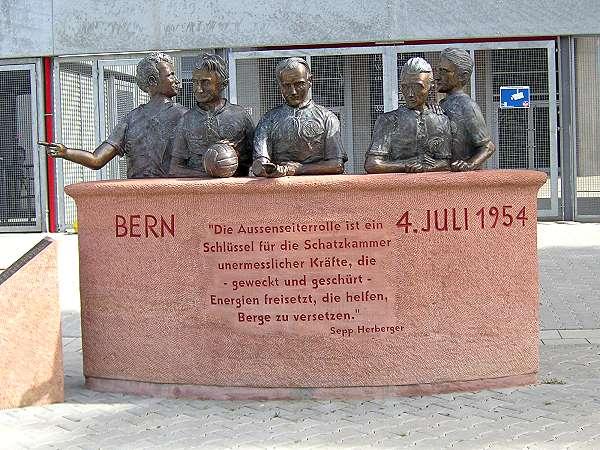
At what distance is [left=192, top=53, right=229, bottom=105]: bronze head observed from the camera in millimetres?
7246

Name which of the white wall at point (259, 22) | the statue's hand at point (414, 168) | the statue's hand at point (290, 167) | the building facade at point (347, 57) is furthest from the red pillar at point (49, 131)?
the statue's hand at point (414, 168)

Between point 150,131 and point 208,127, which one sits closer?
point 208,127

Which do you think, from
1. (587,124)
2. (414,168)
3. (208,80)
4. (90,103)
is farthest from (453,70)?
(90,103)

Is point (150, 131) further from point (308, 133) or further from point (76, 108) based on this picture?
point (76, 108)

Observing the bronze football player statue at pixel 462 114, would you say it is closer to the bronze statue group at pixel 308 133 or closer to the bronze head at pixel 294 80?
the bronze statue group at pixel 308 133

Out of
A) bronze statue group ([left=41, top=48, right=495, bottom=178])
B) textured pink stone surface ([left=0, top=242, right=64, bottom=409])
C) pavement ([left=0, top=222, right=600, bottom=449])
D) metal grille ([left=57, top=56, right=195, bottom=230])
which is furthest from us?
metal grille ([left=57, top=56, right=195, bottom=230])

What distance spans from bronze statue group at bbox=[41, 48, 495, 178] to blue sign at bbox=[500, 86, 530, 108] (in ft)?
40.6

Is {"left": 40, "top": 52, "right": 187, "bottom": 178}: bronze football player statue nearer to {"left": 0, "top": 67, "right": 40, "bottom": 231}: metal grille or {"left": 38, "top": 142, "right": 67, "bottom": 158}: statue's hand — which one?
{"left": 38, "top": 142, "right": 67, "bottom": 158}: statue's hand

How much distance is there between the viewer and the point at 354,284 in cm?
664

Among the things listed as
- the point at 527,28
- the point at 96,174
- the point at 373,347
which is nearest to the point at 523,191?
the point at 373,347

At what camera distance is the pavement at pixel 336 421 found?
18.6ft

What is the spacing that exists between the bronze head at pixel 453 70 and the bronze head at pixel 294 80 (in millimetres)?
919

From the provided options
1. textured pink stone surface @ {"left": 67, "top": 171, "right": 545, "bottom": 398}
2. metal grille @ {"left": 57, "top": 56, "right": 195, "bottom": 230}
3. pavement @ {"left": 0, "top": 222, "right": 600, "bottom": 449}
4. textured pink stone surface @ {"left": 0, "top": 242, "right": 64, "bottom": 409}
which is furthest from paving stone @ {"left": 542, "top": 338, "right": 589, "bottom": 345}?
metal grille @ {"left": 57, "top": 56, "right": 195, "bottom": 230}

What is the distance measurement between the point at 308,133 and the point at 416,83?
2.45 feet
